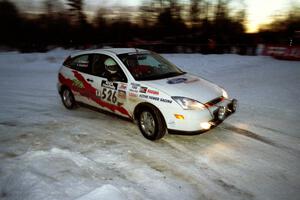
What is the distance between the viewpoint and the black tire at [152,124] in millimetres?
4617

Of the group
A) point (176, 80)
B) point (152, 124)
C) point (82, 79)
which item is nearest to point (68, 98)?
point (82, 79)

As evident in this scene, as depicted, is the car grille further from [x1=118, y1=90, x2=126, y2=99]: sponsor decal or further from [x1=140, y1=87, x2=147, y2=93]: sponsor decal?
[x1=118, y1=90, x2=126, y2=99]: sponsor decal

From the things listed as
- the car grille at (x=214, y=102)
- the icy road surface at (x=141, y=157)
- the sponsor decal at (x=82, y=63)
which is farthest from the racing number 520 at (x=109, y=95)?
the car grille at (x=214, y=102)

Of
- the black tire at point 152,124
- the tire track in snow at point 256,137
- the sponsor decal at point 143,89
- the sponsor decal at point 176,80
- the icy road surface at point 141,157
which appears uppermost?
the sponsor decal at point 176,80

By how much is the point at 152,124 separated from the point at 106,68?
165 centimetres

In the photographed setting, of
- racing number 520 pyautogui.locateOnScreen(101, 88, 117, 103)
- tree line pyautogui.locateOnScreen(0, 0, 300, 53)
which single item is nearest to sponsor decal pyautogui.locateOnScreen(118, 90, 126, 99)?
racing number 520 pyautogui.locateOnScreen(101, 88, 117, 103)

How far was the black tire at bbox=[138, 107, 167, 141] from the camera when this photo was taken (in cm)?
462

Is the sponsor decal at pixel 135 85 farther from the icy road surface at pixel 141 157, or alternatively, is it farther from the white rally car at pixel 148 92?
the icy road surface at pixel 141 157

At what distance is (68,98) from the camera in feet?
22.4

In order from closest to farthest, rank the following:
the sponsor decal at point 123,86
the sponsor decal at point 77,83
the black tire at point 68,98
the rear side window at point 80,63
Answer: the sponsor decal at point 123,86 < the rear side window at point 80,63 < the sponsor decal at point 77,83 < the black tire at point 68,98

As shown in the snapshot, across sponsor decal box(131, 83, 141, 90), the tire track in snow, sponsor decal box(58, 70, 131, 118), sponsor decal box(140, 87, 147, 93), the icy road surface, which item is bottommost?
the icy road surface

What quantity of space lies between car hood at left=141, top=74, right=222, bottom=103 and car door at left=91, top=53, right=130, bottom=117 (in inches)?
23.3

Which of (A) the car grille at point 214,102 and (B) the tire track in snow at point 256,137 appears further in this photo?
(A) the car grille at point 214,102

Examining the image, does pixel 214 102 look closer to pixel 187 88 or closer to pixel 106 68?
pixel 187 88
